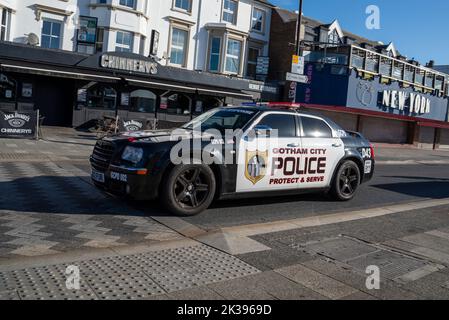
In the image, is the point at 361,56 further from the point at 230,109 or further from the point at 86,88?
the point at 230,109

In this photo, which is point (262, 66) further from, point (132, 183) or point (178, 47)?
point (132, 183)

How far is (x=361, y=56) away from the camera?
31906 millimetres

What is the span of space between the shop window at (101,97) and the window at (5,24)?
4.58m

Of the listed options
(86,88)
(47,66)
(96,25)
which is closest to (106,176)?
(47,66)

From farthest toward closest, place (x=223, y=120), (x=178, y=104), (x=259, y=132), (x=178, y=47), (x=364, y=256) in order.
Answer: (x=178, y=47) → (x=178, y=104) → (x=223, y=120) → (x=259, y=132) → (x=364, y=256)

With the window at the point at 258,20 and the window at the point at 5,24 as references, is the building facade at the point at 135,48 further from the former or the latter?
the window at the point at 258,20

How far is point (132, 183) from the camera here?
5.88 meters

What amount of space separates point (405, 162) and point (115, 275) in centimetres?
2121

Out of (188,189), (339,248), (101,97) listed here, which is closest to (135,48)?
(101,97)

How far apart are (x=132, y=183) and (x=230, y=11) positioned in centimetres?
2473

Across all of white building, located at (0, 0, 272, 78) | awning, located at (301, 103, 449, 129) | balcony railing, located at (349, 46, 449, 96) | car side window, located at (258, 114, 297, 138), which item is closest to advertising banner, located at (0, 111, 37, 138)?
white building, located at (0, 0, 272, 78)

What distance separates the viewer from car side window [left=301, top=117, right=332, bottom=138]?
24.5 feet

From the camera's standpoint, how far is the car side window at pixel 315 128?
7480mm
